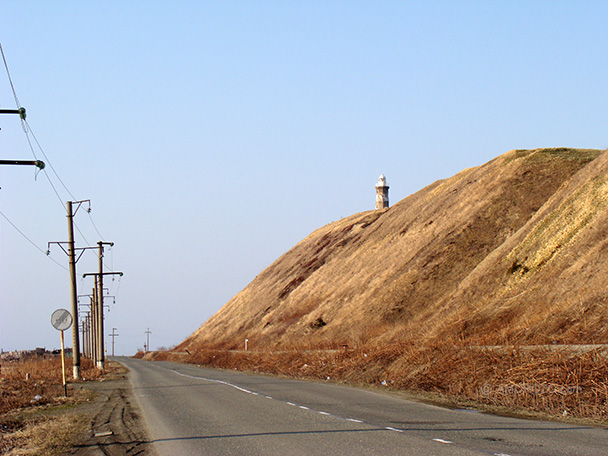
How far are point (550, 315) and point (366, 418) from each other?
1409 centimetres

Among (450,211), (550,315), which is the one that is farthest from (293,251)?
(550,315)

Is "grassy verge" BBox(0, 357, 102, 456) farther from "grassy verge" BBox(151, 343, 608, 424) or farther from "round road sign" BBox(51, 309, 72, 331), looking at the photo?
"grassy verge" BBox(151, 343, 608, 424)

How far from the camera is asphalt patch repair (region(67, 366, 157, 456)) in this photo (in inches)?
417

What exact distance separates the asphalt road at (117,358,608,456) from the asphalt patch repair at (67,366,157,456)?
11.1 inches

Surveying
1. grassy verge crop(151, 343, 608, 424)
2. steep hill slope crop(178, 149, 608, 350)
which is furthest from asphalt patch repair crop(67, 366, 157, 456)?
steep hill slope crop(178, 149, 608, 350)

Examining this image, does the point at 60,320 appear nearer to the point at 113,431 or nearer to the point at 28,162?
the point at 28,162

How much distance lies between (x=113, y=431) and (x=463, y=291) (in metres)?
28.6

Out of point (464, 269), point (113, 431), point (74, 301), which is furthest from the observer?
point (464, 269)

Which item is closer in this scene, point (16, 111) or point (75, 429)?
point (75, 429)

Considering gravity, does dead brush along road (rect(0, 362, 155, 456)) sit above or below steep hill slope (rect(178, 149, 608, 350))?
below

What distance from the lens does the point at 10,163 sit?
1728 centimetres

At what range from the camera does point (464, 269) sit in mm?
46031

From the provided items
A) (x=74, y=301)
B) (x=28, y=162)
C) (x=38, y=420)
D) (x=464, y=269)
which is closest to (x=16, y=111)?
(x=28, y=162)

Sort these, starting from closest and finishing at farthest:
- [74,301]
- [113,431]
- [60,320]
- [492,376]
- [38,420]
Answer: [113,431]
[38,420]
[492,376]
[60,320]
[74,301]
